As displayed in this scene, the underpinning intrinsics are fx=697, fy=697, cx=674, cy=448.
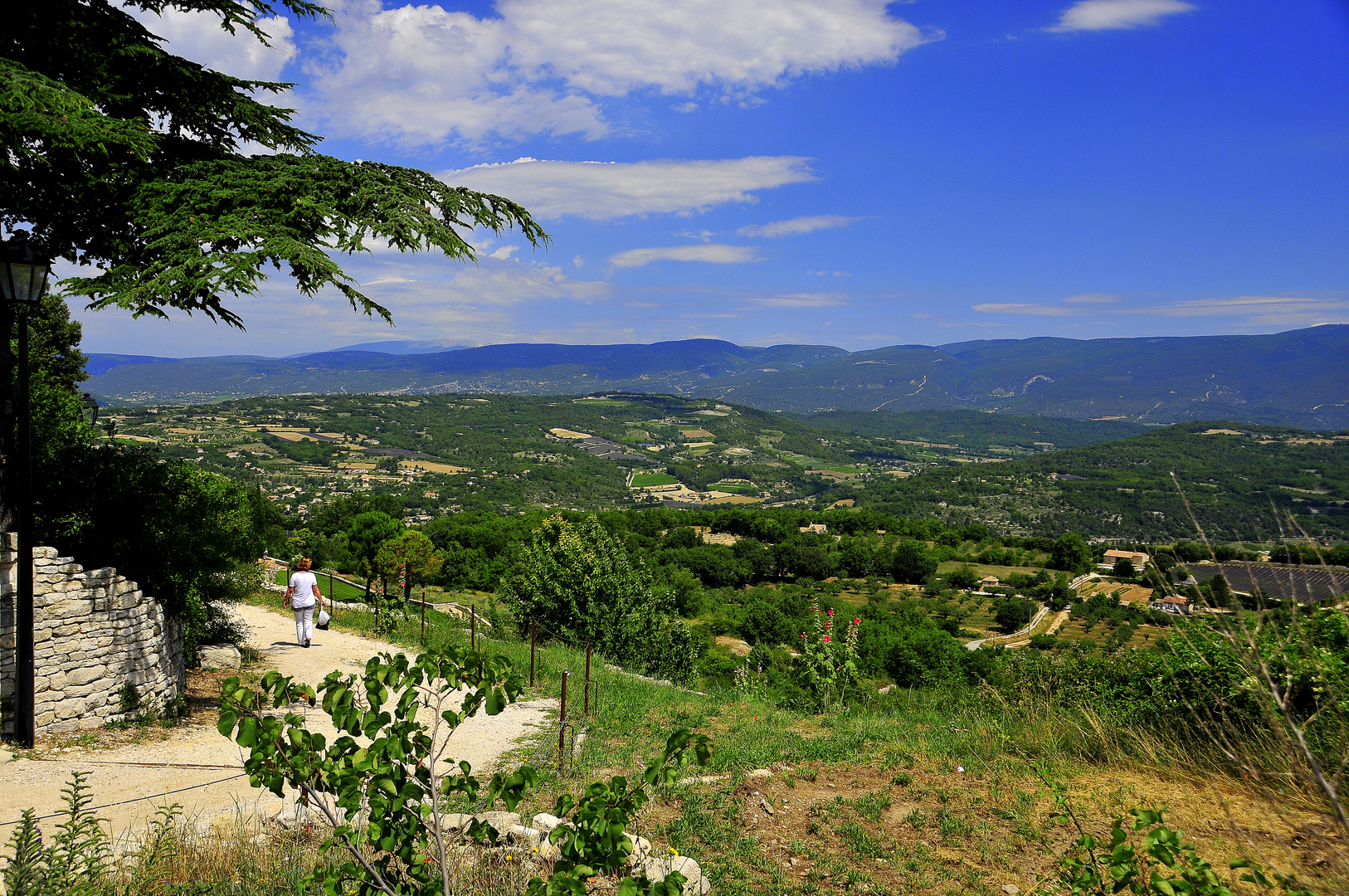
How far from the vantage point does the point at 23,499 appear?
621 cm

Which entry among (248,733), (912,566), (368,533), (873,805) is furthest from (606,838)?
(912,566)

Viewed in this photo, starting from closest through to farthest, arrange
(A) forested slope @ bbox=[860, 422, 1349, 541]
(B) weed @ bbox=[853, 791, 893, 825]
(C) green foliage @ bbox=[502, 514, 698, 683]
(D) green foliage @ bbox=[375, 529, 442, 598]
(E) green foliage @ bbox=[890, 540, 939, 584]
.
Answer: (B) weed @ bbox=[853, 791, 893, 825], (C) green foliage @ bbox=[502, 514, 698, 683], (D) green foliage @ bbox=[375, 529, 442, 598], (E) green foliage @ bbox=[890, 540, 939, 584], (A) forested slope @ bbox=[860, 422, 1349, 541]

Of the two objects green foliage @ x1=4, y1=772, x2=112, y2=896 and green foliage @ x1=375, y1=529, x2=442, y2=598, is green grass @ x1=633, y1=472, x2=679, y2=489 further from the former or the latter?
green foliage @ x1=4, y1=772, x2=112, y2=896

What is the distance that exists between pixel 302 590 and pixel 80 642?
4.68 metres

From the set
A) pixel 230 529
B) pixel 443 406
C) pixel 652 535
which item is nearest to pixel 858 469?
pixel 443 406

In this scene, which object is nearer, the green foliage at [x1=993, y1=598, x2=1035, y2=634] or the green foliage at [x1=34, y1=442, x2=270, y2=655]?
the green foliage at [x1=34, y1=442, x2=270, y2=655]

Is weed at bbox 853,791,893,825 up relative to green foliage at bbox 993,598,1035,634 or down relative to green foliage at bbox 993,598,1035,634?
up

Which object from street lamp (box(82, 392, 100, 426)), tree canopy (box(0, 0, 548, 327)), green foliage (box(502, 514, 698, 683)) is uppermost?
tree canopy (box(0, 0, 548, 327))

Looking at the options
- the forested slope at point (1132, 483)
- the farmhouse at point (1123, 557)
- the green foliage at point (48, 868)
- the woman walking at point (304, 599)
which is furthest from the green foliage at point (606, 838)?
the forested slope at point (1132, 483)

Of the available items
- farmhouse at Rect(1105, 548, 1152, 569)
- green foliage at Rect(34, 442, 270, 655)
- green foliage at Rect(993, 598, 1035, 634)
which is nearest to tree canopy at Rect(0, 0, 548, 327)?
green foliage at Rect(34, 442, 270, 655)

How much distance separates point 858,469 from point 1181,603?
188107mm

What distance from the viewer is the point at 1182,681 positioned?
5.85 m

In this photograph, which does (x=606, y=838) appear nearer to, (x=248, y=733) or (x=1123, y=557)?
(x=248, y=733)

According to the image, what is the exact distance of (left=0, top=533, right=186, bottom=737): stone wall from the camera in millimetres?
6391
